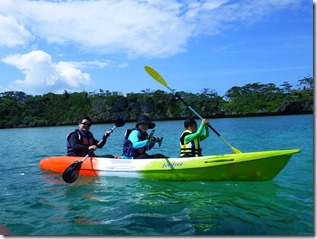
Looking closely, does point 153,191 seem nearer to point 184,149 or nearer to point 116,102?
point 184,149

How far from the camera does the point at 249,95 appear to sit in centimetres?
8238

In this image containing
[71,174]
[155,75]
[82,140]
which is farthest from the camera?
[155,75]

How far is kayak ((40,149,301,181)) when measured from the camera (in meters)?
5.89

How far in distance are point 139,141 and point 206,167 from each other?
158cm

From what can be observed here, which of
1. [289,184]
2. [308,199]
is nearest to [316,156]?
[308,199]

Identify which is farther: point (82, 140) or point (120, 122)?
point (120, 122)

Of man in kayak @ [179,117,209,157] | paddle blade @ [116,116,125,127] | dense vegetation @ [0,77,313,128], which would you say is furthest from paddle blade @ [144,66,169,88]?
dense vegetation @ [0,77,313,128]

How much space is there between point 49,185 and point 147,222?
3682mm

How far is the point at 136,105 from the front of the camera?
83.3m

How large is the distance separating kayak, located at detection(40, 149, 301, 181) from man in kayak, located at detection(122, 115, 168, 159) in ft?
0.74

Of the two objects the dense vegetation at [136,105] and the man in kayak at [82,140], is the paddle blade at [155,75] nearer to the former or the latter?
the man in kayak at [82,140]

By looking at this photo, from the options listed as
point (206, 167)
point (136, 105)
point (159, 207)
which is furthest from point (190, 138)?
point (136, 105)

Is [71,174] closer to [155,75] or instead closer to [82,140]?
[82,140]

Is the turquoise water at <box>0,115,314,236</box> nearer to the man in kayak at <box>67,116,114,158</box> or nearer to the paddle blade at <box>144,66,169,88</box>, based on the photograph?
the man in kayak at <box>67,116,114,158</box>
